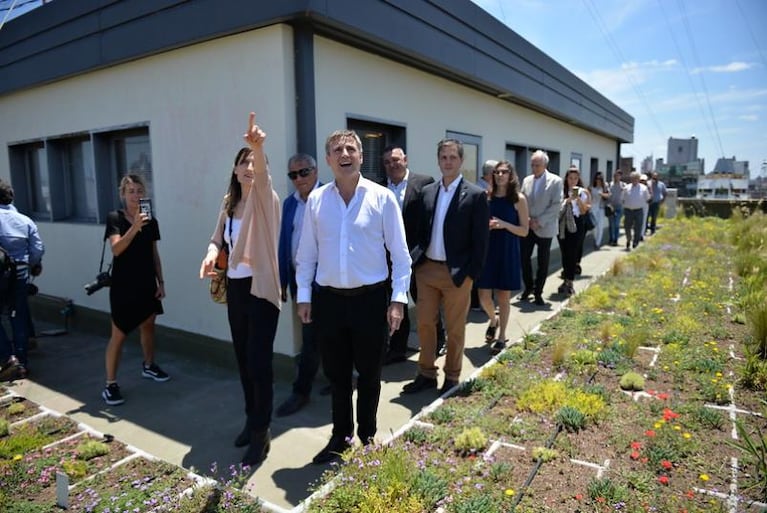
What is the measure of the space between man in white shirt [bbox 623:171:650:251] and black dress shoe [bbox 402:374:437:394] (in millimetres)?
9925

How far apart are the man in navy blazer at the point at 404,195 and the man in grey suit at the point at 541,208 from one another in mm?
2695

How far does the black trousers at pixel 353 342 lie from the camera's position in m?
3.11

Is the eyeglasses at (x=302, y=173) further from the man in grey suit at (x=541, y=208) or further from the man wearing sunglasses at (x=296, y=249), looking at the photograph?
the man in grey suit at (x=541, y=208)

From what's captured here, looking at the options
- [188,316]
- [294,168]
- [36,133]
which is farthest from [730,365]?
[36,133]

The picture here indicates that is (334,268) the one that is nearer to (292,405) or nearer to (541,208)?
(292,405)

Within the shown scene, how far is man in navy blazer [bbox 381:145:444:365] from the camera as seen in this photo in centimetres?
451

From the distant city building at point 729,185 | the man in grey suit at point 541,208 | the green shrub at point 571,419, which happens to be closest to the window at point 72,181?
the man in grey suit at point 541,208

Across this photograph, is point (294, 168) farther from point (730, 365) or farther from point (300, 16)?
point (730, 365)

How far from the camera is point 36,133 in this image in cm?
730

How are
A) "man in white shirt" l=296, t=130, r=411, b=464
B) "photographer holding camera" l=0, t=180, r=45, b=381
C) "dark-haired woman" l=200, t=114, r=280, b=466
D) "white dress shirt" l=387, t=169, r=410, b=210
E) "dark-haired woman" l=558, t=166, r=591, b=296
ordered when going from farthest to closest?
1. "dark-haired woman" l=558, t=166, r=591, b=296
2. "photographer holding camera" l=0, t=180, r=45, b=381
3. "white dress shirt" l=387, t=169, r=410, b=210
4. "dark-haired woman" l=200, t=114, r=280, b=466
5. "man in white shirt" l=296, t=130, r=411, b=464

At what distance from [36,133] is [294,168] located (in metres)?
5.35

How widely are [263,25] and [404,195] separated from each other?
6.10 ft

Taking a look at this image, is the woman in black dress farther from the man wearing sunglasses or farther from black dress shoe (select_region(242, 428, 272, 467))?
black dress shoe (select_region(242, 428, 272, 467))

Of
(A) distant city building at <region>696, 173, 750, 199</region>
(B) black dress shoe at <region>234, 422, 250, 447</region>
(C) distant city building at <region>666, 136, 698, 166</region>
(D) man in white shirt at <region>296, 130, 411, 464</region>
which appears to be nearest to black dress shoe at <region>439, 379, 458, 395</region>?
(D) man in white shirt at <region>296, 130, 411, 464</region>
